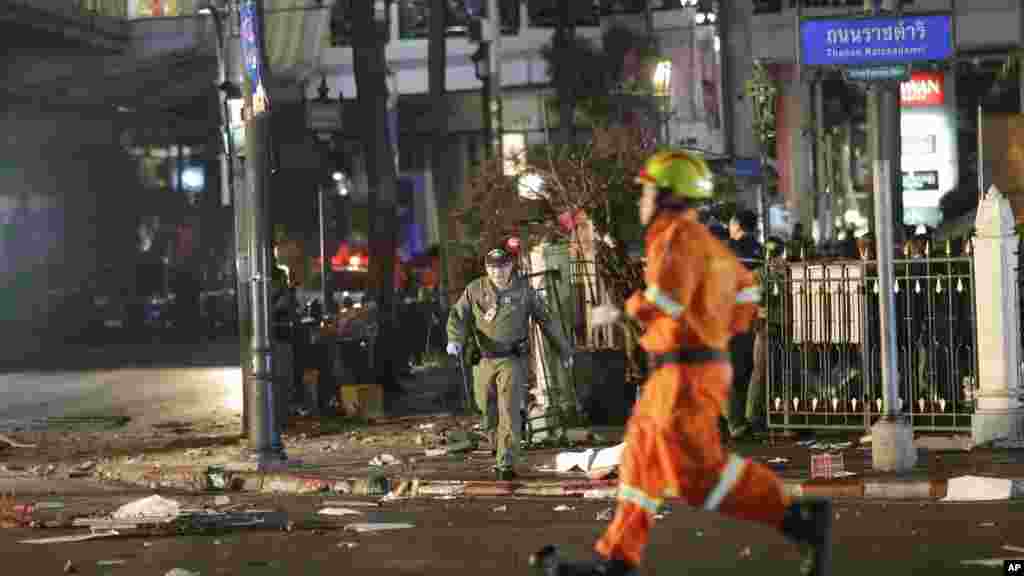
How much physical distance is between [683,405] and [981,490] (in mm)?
5926

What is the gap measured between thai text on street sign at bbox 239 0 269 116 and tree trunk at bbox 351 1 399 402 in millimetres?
9823

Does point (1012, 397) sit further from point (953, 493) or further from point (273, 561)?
point (273, 561)

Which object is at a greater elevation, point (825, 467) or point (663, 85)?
point (663, 85)

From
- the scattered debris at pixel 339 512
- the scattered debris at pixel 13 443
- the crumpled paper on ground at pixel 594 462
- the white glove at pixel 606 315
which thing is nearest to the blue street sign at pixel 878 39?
the crumpled paper on ground at pixel 594 462

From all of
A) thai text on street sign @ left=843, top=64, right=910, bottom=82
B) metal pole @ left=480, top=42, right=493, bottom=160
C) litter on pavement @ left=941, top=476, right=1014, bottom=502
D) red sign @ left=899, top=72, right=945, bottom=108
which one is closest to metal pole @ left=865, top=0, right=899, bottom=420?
thai text on street sign @ left=843, top=64, right=910, bottom=82

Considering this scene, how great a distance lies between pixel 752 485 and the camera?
25.7ft

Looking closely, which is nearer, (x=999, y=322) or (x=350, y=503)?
(x=350, y=503)

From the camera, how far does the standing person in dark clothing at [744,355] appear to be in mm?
16500

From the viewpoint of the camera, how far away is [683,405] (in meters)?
7.80

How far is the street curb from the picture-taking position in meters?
13.4

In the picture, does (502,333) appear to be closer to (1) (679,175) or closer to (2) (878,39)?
(2) (878,39)

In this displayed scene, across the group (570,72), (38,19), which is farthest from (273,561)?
(570,72)

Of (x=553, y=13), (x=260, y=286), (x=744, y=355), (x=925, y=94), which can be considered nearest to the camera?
(x=260, y=286)

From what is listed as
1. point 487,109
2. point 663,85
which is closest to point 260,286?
point 663,85
